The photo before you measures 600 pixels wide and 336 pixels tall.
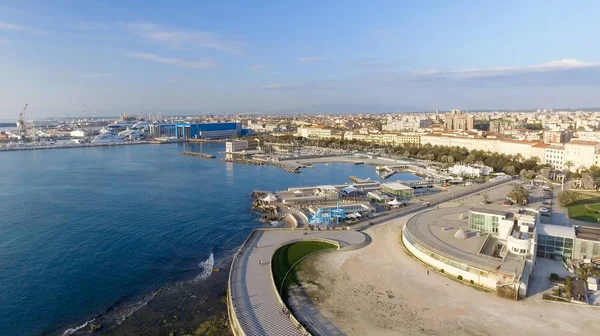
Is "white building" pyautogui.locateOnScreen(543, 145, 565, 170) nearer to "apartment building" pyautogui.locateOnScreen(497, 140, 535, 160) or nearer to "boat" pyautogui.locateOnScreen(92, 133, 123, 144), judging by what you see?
"apartment building" pyautogui.locateOnScreen(497, 140, 535, 160)

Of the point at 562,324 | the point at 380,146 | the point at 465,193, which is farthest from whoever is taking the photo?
the point at 380,146

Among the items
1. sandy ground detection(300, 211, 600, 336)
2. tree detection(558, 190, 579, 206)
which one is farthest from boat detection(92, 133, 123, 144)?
tree detection(558, 190, 579, 206)

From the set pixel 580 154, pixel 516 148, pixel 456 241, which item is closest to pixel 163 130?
pixel 516 148

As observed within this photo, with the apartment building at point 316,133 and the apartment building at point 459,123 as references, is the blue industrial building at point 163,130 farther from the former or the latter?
the apartment building at point 459,123

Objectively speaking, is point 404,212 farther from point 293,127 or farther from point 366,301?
point 293,127

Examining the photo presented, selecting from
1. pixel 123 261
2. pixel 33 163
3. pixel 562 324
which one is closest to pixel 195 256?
pixel 123 261

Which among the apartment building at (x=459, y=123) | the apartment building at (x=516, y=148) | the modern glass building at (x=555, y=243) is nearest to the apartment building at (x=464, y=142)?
the apartment building at (x=516, y=148)
